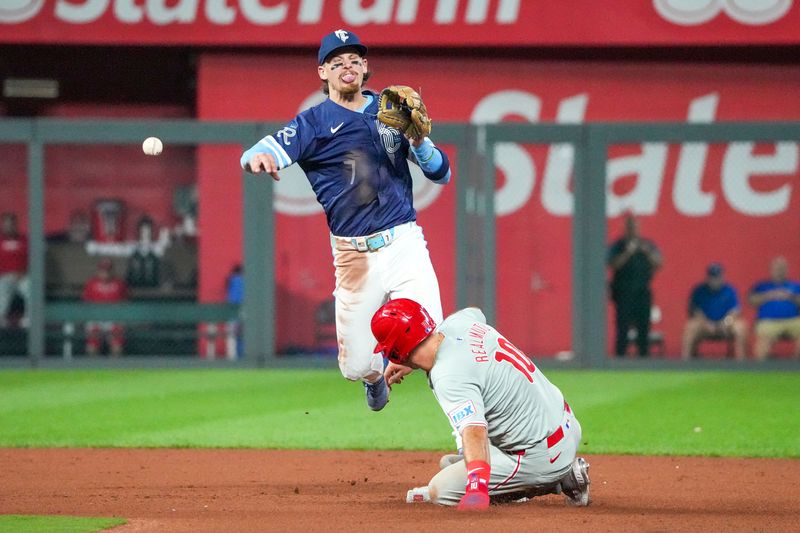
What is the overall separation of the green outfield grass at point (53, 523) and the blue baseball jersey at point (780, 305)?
11.2 metres

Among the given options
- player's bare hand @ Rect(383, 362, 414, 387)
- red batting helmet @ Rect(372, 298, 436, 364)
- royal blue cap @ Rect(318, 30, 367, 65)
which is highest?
royal blue cap @ Rect(318, 30, 367, 65)

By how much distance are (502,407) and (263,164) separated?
6.34ft

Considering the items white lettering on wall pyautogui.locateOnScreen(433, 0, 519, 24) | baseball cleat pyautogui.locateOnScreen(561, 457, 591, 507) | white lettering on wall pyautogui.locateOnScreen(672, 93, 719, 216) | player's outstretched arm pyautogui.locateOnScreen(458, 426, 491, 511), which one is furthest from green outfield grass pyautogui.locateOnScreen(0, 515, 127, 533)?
white lettering on wall pyautogui.locateOnScreen(433, 0, 519, 24)

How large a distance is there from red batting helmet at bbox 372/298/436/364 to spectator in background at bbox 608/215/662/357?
33.5ft

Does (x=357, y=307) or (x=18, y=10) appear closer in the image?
(x=357, y=307)

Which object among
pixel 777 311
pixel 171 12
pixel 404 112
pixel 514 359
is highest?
pixel 171 12

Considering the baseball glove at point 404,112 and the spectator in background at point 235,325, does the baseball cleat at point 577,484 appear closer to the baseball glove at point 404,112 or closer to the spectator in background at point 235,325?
the baseball glove at point 404,112

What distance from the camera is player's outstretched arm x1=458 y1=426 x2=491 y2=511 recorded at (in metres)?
5.88

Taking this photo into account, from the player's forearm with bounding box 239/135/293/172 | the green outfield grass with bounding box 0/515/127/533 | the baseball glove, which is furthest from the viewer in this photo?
the player's forearm with bounding box 239/135/293/172

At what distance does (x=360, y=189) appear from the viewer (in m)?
7.55

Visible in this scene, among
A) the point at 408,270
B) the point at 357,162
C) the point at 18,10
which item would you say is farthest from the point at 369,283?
the point at 18,10

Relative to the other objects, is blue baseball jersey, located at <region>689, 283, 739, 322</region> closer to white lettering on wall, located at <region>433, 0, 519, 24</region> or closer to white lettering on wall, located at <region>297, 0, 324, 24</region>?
white lettering on wall, located at <region>433, 0, 519, 24</region>

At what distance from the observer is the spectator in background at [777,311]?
15547 mm

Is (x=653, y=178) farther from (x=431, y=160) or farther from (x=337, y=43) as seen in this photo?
(x=337, y=43)
